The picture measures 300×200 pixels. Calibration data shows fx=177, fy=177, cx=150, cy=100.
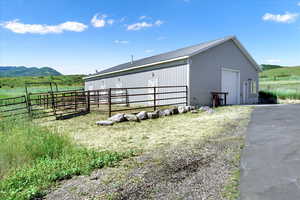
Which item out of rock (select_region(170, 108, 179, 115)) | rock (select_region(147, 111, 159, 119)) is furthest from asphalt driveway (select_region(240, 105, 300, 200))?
rock (select_region(170, 108, 179, 115))

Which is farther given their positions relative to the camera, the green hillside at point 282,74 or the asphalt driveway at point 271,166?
the green hillside at point 282,74

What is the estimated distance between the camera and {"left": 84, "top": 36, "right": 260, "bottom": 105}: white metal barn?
393 inches

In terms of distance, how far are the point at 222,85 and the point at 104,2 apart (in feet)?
30.9

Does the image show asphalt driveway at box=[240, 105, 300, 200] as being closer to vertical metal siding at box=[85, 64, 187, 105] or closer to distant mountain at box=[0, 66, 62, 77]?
vertical metal siding at box=[85, 64, 187, 105]

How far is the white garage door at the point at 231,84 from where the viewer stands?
11.7 meters

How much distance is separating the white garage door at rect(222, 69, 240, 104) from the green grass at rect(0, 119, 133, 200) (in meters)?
10.0

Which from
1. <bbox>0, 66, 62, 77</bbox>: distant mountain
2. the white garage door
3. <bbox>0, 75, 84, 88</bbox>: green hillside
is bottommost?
the white garage door

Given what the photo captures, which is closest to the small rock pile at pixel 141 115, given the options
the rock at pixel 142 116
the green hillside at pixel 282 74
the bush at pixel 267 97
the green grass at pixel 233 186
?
the rock at pixel 142 116

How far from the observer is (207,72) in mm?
10586

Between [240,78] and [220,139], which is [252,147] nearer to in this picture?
[220,139]

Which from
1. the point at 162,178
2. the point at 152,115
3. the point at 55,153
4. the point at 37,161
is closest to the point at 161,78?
the point at 152,115

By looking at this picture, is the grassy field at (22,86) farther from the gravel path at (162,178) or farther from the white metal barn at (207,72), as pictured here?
the gravel path at (162,178)

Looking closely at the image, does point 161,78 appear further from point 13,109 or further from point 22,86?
point 22,86

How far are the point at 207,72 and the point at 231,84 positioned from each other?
2.73 m
